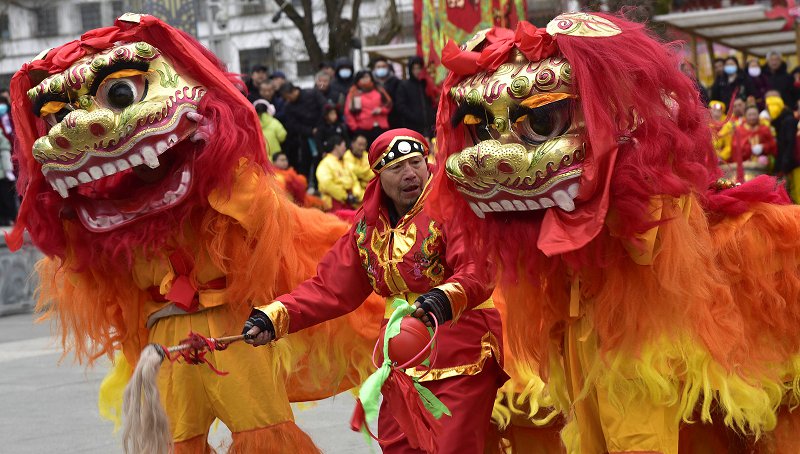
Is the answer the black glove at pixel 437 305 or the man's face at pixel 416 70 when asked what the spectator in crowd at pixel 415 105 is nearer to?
the man's face at pixel 416 70

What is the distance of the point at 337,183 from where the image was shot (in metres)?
13.3

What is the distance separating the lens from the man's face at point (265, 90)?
46.0ft

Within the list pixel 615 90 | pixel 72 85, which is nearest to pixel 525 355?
pixel 615 90

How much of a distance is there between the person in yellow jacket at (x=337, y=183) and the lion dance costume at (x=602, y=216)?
898 centimetres

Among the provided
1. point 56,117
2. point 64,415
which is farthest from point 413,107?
point 56,117

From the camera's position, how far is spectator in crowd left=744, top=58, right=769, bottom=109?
51.4 feet

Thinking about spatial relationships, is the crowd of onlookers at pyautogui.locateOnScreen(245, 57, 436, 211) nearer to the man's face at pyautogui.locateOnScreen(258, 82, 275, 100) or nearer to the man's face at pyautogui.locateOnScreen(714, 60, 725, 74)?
the man's face at pyautogui.locateOnScreen(258, 82, 275, 100)

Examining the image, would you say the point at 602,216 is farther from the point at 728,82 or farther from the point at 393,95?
the point at 728,82

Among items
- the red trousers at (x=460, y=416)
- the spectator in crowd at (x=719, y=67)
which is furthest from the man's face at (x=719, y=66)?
the red trousers at (x=460, y=416)

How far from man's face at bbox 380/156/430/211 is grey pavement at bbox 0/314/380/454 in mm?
1358

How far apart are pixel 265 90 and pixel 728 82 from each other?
5.69 m

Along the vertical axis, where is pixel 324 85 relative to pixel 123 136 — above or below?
below

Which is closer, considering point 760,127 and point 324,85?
point 760,127

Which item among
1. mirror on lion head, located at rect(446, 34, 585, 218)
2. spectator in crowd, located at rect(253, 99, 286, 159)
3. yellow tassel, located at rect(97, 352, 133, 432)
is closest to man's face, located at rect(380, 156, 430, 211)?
mirror on lion head, located at rect(446, 34, 585, 218)
